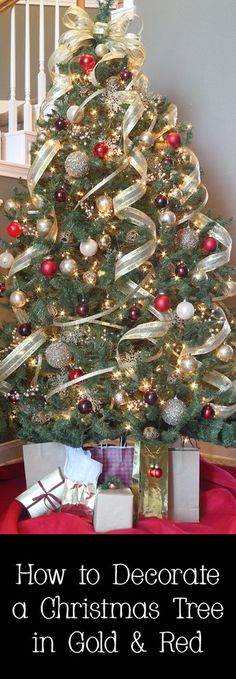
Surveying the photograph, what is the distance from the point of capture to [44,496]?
1.93m

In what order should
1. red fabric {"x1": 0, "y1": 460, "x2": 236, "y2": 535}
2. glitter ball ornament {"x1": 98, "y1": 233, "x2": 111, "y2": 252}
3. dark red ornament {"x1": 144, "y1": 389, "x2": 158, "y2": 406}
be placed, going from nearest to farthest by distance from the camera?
1. red fabric {"x1": 0, "y1": 460, "x2": 236, "y2": 535}
2. dark red ornament {"x1": 144, "y1": 389, "x2": 158, "y2": 406}
3. glitter ball ornament {"x1": 98, "y1": 233, "x2": 111, "y2": 252}

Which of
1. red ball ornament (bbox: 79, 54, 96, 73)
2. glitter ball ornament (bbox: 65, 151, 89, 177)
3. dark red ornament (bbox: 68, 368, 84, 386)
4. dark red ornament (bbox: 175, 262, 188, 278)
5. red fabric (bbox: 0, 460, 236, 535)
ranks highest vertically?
red ball ornament (bbox: 79, 54, 96, 73)

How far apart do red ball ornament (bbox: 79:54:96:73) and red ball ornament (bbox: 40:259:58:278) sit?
2.09 ft

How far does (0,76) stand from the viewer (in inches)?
179

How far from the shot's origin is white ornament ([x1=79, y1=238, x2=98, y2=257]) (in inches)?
76.9

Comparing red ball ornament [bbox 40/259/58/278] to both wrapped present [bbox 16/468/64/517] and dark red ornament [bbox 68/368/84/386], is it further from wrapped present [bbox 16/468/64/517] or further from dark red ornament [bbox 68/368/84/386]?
wrapped present [bbox 16/468/64/517]

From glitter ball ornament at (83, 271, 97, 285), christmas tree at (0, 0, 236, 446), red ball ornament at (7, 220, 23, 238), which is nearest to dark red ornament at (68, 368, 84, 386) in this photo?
christmas tree at (0, 0, 236, 446)

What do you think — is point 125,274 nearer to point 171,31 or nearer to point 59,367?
point 59,367

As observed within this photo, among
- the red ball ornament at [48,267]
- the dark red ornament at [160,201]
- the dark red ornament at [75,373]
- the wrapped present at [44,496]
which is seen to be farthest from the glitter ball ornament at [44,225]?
the wrapped present at [44,496]

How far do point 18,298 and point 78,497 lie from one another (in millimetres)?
658

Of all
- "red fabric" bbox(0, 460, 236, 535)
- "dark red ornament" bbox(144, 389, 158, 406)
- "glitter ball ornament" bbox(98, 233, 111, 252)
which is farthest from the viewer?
"glitter ball ornament" bbox(98, 233, 111, 252)

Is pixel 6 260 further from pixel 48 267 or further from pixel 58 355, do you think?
pixel 58 355
